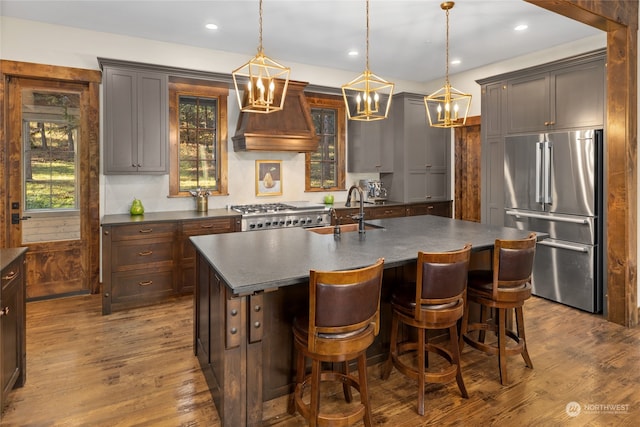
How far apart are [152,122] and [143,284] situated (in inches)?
71.2

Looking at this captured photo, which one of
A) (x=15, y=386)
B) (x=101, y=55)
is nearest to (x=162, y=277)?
(x=15, y=386)

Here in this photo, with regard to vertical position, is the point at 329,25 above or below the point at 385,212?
above

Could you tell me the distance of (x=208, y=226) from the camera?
14.6 feet

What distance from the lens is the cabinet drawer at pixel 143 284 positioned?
4012 mm

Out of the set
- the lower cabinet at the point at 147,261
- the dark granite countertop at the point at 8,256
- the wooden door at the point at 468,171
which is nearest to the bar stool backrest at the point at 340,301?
the dark granite countertop at the point at 8,256

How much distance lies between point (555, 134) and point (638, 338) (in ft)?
6.88

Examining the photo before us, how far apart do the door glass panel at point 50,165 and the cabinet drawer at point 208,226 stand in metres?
1.36

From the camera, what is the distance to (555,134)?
163 inches

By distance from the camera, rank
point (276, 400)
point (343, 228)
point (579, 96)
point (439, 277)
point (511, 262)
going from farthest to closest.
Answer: point (579, 96) < point (343, 228) < point (511, 262) < point (276, 400) < point (439, 277)

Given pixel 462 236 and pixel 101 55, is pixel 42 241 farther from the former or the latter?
pixel 462 236

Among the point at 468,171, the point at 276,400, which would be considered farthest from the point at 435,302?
the point at 468,171

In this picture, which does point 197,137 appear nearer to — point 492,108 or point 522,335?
point 492,108

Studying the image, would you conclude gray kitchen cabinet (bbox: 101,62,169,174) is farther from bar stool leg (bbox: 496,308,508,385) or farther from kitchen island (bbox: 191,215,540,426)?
bar stool leg (bbox: 496,308,508,385)

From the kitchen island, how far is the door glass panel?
8.34 ft
